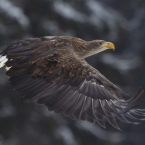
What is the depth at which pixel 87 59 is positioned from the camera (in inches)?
→ 633

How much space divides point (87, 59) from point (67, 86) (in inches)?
265

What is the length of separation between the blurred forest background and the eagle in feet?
18.0

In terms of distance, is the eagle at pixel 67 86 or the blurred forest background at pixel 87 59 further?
the blurred forest background at pixel 87 59

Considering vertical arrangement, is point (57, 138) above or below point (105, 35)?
below

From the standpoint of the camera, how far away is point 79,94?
30.5 feet

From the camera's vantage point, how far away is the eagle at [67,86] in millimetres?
9031

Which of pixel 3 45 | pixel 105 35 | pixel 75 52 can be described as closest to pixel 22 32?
pixel 3 45

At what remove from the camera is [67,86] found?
30.8 ft

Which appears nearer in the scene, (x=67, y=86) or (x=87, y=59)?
(x=67, y=86)

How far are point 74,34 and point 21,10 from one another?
4.04 ft

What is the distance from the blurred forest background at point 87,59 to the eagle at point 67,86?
5482 millimetres

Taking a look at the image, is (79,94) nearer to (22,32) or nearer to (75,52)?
(75,52)

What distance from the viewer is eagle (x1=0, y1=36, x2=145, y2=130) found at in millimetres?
9031

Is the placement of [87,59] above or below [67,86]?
above
